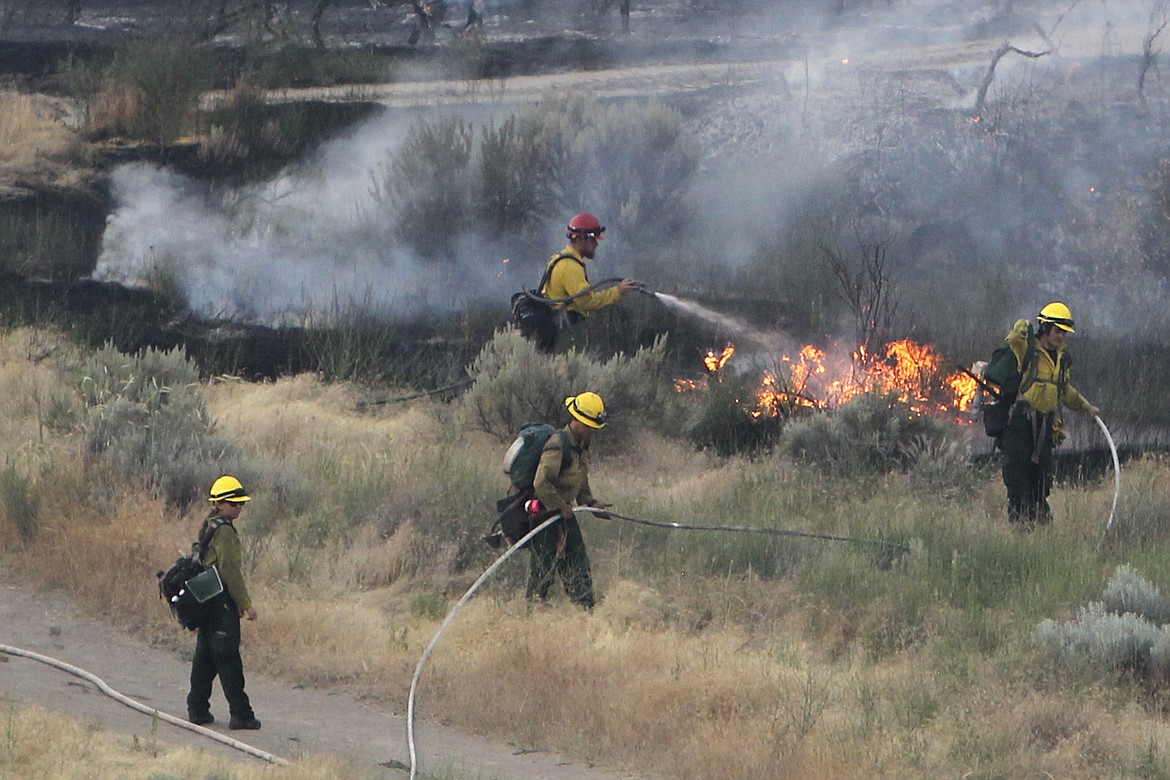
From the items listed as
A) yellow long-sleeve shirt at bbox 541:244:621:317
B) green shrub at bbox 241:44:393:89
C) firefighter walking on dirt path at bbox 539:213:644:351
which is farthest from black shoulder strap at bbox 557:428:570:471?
green shrub at bbox 241:44:393:89

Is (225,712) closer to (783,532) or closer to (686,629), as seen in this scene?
(686,629)

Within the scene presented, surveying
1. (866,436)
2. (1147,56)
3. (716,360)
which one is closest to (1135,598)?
(866,436)

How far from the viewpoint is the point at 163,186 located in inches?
859

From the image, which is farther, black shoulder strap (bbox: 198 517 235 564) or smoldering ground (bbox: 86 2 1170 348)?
smoldering ground (bbox: 86 2 1170 348)

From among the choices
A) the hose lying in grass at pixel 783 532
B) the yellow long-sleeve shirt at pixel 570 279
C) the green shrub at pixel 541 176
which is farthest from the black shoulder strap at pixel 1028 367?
the green shrub at pixel 541 176

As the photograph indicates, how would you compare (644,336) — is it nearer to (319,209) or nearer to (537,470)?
(319,209)

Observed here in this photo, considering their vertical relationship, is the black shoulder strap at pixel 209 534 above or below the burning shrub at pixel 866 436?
above

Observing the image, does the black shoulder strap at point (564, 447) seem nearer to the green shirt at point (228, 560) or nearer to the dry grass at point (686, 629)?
the dry grass at point (686, 629)

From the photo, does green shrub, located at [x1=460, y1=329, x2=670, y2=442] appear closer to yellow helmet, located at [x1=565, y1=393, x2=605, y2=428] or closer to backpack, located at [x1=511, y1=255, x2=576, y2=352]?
backpack, located at [x1=511, y1=255, x2=576, y2=352]

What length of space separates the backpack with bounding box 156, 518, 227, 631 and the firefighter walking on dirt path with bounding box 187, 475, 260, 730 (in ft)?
0.11

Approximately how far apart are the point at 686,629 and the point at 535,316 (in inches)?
165

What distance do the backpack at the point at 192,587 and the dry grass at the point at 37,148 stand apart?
14375mm

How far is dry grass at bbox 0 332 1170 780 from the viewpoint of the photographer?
8.22m

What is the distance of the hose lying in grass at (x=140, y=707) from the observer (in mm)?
7875
